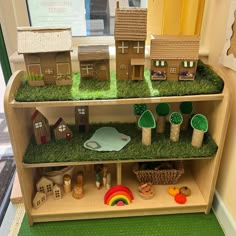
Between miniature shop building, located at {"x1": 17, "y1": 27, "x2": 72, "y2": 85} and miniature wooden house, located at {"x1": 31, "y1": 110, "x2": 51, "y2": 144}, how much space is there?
0.20m

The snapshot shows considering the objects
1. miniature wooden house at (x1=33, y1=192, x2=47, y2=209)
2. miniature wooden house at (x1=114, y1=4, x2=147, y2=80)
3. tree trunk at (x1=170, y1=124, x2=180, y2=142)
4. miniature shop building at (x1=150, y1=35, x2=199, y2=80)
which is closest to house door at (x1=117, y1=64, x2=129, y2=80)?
miniature wooden house at (x1=114, y1=4, x2=147, y2=80)

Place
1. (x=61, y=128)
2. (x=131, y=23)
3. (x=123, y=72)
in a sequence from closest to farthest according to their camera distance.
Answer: (x=131, y=23), (x=123, y=72), (x=61, y=128)

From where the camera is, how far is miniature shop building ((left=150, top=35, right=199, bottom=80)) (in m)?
1.13

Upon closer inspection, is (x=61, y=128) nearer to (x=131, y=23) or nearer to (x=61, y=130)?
(x=61, y=130)

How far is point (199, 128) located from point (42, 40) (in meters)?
0.79

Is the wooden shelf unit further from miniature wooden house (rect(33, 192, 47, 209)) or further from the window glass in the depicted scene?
the window glass

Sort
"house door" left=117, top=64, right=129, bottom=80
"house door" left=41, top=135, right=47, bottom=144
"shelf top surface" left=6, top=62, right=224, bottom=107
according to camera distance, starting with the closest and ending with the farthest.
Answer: "shelf top surface" left=6, top=62, right=224, bottom=107 < "house door" left=117, top=64, right=129, bottom=80 < "house door" left=41, top=135, right=47, bottom=144

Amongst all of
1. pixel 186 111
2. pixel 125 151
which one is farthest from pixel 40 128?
pixel 186 111

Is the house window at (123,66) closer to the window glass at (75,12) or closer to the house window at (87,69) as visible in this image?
the house window at (87,69)

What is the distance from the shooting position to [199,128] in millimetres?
1209

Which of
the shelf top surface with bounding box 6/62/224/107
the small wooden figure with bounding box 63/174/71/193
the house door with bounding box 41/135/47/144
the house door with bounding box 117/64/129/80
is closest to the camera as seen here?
the shelf top surface with bounding box 6/62/224/107

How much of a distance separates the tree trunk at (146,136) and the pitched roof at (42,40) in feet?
1.63

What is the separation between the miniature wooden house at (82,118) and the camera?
4.36ft

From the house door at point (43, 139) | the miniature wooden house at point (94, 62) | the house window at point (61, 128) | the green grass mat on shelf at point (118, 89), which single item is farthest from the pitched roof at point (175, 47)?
the house door at point (43, 139)
